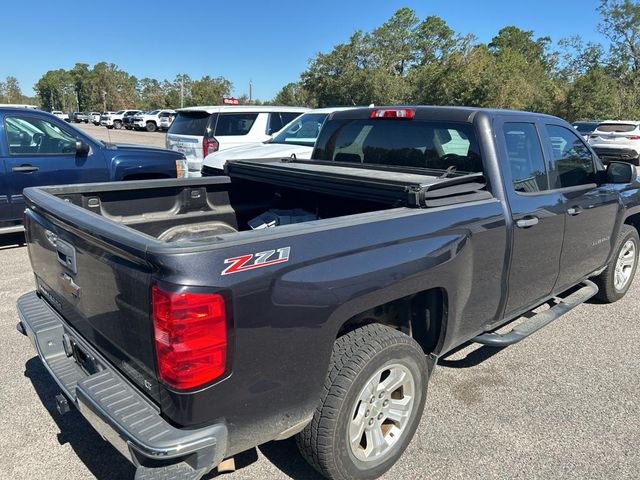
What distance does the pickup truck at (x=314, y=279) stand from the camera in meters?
1.88

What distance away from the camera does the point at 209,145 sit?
9.84 m

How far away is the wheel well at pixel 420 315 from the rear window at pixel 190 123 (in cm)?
804

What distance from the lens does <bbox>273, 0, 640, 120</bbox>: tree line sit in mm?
30469

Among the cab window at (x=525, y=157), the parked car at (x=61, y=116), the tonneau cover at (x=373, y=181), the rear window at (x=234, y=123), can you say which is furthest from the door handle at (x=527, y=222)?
the rear window at (x=234, y=123)

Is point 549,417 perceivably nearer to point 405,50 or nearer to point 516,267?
point 516,267

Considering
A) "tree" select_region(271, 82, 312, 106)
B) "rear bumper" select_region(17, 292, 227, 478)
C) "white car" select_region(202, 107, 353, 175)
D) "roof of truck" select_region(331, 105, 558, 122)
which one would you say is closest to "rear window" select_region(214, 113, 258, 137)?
"white car" select_region(202, 107, 353, 175)

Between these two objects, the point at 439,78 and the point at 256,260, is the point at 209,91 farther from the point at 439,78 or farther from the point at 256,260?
the point at 256,260

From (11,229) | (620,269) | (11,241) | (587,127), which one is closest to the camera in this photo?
(620,269)

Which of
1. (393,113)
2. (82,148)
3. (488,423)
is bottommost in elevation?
(488,423)

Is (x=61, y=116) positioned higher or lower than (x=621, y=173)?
higher

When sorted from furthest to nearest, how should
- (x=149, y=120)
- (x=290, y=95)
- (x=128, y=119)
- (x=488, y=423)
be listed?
(x=290, y=95), (x=128, y=119), (x=149, y=120), (x=488, y=423)

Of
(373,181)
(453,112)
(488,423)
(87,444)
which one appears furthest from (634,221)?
(87,444)

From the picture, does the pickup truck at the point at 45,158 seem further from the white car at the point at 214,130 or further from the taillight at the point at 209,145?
the white car at the point at 214,130

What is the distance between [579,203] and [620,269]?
1.79 metres
